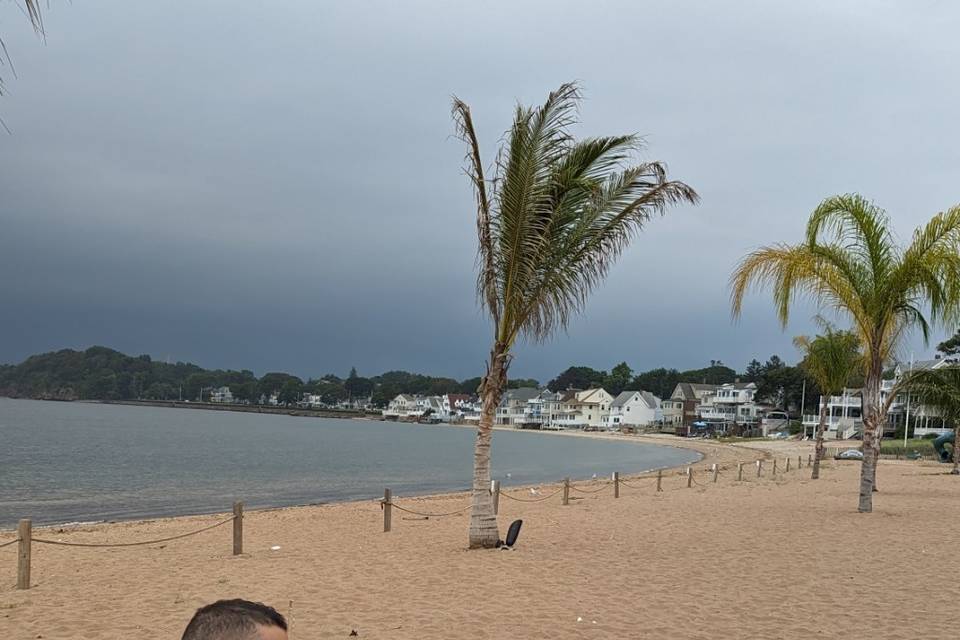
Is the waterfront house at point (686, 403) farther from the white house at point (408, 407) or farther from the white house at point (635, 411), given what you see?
the white house at point (408, 407)

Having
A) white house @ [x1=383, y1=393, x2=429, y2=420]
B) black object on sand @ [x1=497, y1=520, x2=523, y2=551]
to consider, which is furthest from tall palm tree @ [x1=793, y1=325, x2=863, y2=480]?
white house @ [x1=383, y1=393, x2=429, y2=420]

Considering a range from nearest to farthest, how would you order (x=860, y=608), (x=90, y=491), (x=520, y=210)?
(x=860, y=608) < (x=520, y=210) < (x=90, y=491)

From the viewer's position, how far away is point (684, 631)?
7.67 m

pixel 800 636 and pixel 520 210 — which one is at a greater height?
pixel 520 210

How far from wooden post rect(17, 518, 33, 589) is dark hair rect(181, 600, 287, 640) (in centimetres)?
1020

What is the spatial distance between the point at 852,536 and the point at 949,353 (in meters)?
58.6

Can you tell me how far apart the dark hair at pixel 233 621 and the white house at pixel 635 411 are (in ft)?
448

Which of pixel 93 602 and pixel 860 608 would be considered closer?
pixel 860 608

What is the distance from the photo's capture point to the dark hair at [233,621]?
60.8 inches

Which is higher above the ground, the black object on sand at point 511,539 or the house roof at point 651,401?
the black object on sand at point 511,539

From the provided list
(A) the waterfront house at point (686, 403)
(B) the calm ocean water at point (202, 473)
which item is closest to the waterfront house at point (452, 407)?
(A) the waterfront house at point (686, 403)

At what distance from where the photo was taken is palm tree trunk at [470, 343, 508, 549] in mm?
12109

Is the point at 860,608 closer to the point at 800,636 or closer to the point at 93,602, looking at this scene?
the point at 800,636

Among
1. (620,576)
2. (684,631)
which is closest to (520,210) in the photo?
(620,576)
